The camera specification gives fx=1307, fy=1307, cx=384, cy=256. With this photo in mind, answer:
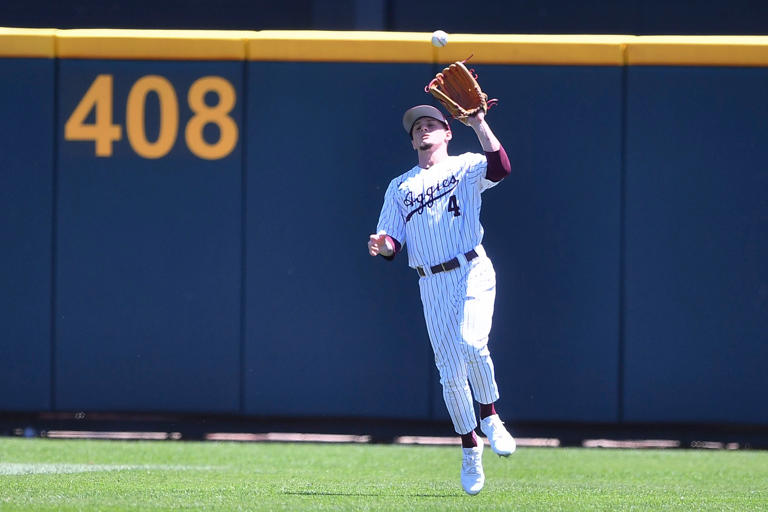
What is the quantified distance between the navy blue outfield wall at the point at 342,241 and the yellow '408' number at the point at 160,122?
0.04 ft

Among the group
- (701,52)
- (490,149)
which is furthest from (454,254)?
(701,52)

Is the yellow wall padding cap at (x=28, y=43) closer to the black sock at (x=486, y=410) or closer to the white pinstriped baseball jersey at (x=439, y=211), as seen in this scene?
the white pinstriped baseball jersey at (x=439, y=211)

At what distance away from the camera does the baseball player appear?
209 inches

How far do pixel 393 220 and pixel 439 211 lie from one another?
22 centimetres

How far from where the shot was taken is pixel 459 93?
5375 mm

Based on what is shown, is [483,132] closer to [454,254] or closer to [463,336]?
[454,254]

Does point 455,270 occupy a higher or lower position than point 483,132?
lower

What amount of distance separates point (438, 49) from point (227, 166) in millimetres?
1462

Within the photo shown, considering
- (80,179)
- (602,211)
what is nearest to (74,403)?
(80,179)

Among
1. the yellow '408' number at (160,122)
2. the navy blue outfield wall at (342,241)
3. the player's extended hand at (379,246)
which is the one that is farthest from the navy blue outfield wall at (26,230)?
the player's extended hand at (379,246)

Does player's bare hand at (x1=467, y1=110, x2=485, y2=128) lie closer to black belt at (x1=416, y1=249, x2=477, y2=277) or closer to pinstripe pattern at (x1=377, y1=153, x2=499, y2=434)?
pinstripe pattern at (x1=377, y1=153, x2=499, y2=434)

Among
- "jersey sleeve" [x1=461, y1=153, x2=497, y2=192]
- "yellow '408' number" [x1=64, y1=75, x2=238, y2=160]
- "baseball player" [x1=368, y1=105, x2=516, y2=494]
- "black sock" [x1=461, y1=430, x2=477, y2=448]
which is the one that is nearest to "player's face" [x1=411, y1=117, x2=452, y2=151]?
"baseball player" [x1=368, y1=105, x2=516, y2=494]

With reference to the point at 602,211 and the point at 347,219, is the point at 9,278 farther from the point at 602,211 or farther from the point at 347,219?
the point at 602,211

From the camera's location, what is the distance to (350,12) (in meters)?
9.70
